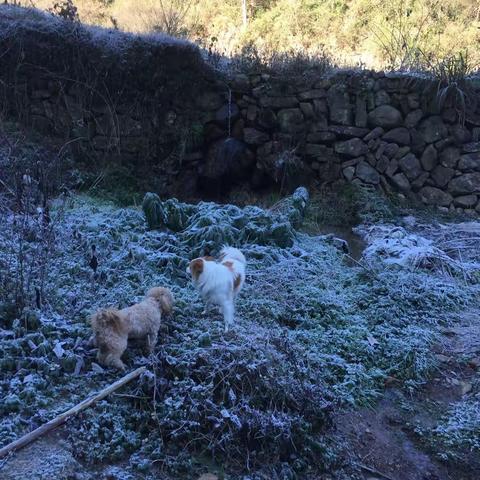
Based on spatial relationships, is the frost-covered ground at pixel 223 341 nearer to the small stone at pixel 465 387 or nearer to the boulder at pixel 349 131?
the small stone at pixel 465 387

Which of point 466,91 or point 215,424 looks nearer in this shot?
point 215,424

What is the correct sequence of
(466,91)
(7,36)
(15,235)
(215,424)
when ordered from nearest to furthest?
(215,424)
(15,235)
(7,36)
(466,91)

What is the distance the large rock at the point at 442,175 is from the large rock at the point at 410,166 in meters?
0.31

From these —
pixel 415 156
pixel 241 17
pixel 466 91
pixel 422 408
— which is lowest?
pixel 422 408

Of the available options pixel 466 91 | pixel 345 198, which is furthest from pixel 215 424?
pixel 466 91

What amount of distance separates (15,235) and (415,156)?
7.11 meters

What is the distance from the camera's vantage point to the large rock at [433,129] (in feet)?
30.3

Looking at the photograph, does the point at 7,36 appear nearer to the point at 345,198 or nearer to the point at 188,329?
the point at 345,198

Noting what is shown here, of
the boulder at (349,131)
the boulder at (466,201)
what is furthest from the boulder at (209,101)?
the boulder at (466,201)

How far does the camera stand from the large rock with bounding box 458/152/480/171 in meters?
9.19

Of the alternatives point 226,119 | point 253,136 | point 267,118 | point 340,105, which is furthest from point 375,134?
point 226,119

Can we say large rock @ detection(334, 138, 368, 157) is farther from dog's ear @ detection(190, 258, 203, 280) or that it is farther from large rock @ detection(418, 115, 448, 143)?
dog's ear @ detection(190, 258, 203, 280)

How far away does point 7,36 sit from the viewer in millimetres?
8453

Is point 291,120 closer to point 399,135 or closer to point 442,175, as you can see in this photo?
point 399,135
